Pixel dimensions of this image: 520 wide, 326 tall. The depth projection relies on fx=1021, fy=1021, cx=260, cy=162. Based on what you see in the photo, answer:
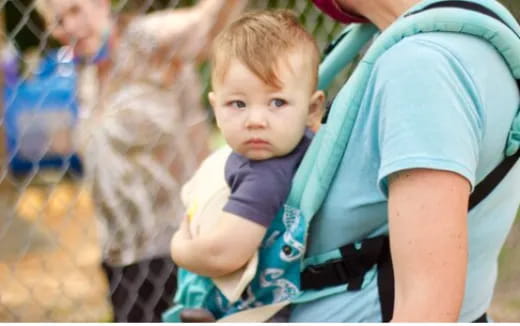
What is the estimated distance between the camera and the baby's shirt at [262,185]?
139 centimetres

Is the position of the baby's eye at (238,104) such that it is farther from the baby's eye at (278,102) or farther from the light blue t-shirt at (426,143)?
the light blue t-shirt at (426,143)

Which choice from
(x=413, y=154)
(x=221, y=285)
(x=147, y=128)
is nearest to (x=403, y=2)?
(x=413, y=154)

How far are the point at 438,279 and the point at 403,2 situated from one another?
45cm

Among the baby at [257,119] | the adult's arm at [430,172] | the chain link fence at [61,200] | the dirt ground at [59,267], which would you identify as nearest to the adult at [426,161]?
the adult's arm at [430,172]

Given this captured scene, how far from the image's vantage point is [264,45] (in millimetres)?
1399

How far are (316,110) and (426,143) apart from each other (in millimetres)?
345

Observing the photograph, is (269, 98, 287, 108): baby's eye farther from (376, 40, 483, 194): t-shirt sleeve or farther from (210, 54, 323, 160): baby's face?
(376, 40, 483, 194): t-shirt sleeve

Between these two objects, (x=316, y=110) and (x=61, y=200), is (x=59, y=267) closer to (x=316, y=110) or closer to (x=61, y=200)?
(x=61, y=200)

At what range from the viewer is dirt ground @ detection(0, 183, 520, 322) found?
3.92 m

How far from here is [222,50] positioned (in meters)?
1.43

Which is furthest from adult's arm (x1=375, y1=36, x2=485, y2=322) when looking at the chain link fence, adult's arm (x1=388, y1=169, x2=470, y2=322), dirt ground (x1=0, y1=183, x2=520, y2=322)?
dirt ground (x1=0, y1=183, x2=520, y2=322)

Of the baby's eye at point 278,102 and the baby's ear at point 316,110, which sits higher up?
the baby's eye at point 278,102

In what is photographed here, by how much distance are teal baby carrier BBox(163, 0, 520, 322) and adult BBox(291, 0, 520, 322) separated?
13 millimetres

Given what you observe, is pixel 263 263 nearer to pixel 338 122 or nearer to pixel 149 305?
pixel 338 122
